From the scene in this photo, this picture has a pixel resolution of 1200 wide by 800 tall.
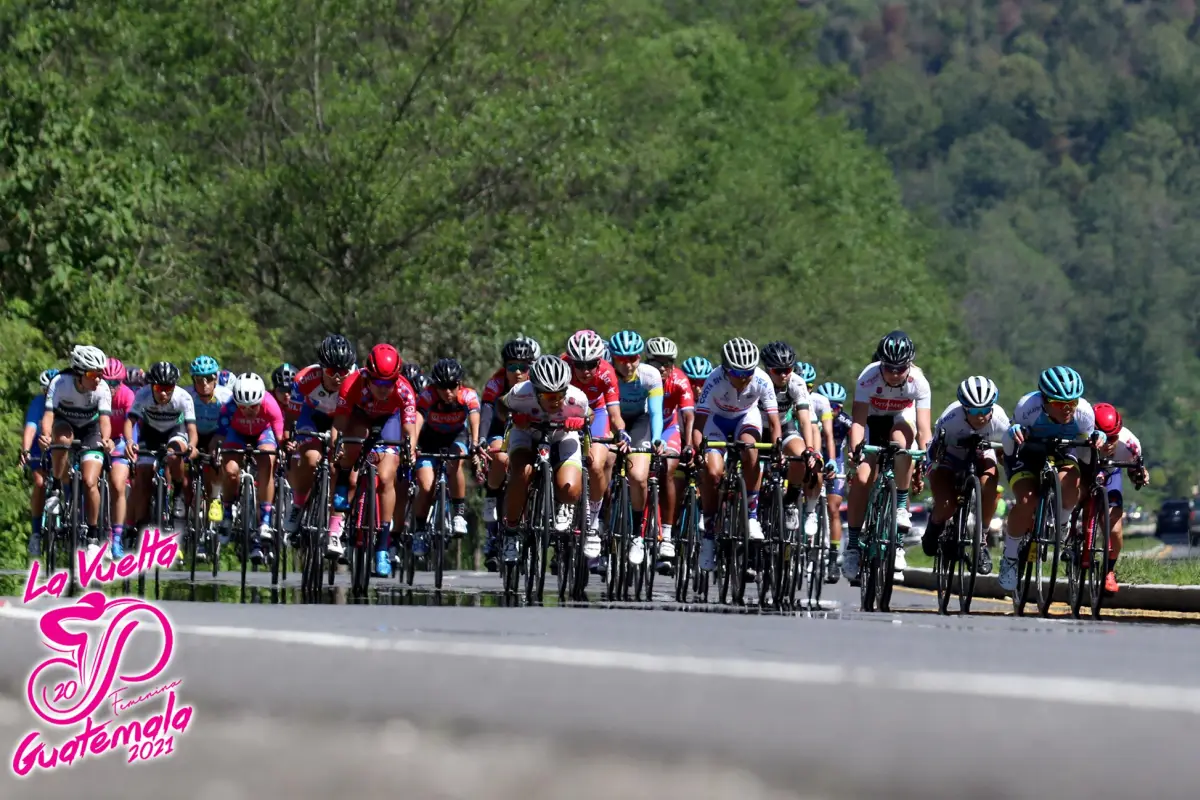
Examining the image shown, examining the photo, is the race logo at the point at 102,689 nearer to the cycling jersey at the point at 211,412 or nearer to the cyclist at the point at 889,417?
the cyclist at the point at 889,417

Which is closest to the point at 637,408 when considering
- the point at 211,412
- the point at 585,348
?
the point at 585,348

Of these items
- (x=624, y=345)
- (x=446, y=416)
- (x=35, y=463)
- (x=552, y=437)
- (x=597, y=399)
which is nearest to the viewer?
(x=552, y=437)

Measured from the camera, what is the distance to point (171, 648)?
275 inches

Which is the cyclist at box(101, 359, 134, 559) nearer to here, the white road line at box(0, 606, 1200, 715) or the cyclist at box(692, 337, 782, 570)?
the cyclist at box(692, 337, 782, 570)

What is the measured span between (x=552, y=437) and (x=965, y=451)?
2564mm

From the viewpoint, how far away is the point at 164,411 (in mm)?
23109

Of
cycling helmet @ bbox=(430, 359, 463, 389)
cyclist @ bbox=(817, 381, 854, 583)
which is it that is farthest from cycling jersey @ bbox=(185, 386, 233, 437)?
cyclist @ bbox=(817, 381, 854, 583)

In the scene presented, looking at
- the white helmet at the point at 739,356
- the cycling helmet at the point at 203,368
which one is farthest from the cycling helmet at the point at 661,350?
the cycling helmet at the point at 203,368

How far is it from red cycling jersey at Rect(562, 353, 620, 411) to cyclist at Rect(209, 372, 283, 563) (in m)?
5.16

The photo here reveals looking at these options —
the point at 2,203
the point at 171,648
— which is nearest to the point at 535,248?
the point at 2,203

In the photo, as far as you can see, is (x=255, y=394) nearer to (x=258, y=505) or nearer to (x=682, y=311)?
(x=258, y=505)

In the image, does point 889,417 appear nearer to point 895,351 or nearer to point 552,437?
point 895,351

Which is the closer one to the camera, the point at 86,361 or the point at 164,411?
the point at 86,361

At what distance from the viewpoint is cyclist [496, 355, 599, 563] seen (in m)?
16.9
